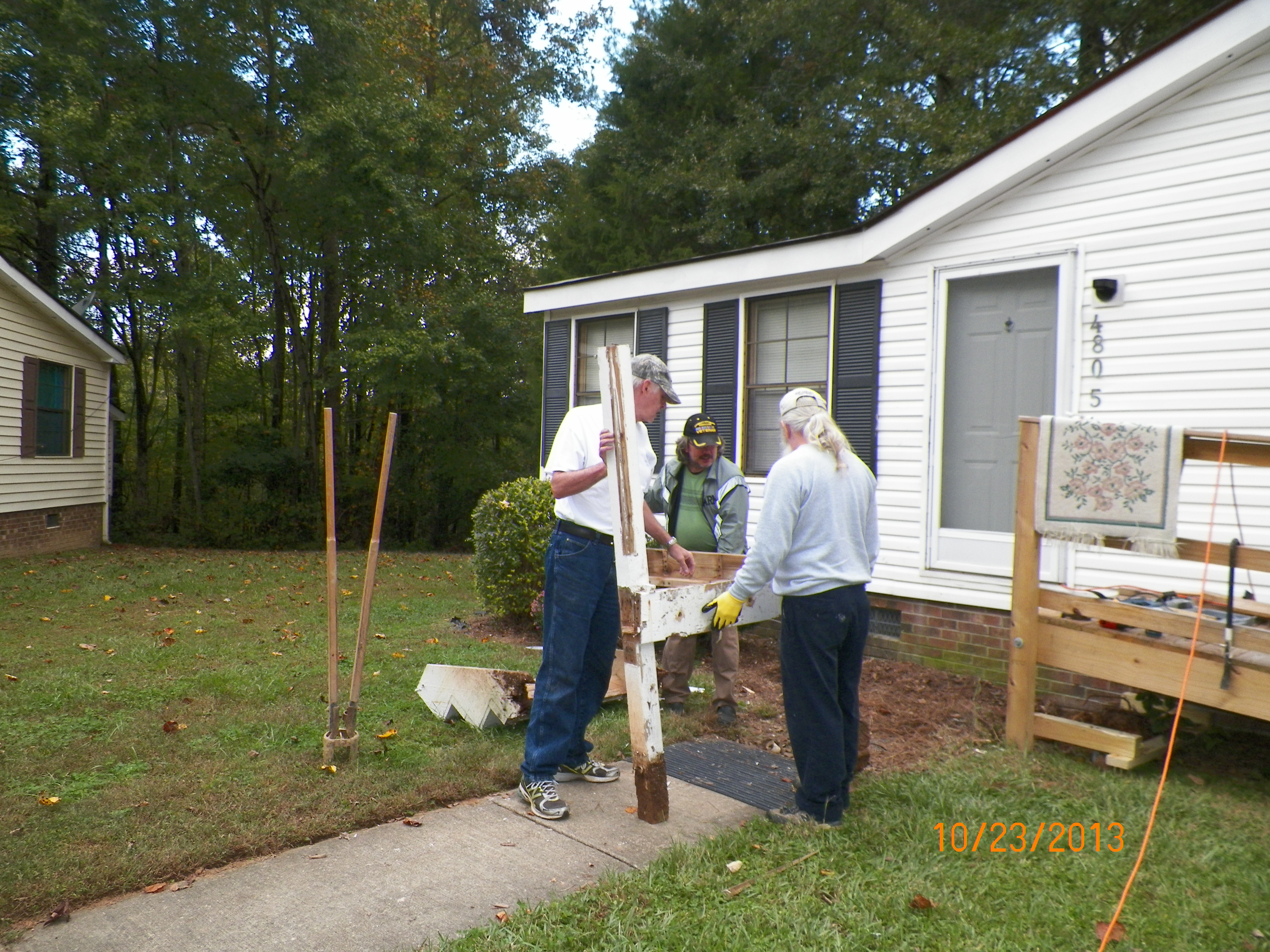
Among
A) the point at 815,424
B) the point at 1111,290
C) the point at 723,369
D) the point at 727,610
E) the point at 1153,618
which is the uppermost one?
the point at 1111,290

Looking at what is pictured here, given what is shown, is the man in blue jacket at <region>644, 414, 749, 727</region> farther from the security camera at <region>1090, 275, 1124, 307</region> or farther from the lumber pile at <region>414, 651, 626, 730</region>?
the security camera at <region>1090, 275, 1124, 307</region>

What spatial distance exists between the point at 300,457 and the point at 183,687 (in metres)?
14.5

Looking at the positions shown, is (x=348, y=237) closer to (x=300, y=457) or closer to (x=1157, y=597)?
(x=300, y=457)

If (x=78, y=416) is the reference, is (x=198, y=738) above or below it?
below

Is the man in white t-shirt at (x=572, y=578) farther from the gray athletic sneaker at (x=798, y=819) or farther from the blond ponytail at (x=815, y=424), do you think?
the gray athletic sneaker at (x=798, y=819)

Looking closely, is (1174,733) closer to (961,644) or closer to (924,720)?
(924,720)

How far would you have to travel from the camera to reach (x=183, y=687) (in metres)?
5.99

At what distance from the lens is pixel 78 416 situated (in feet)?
52.4

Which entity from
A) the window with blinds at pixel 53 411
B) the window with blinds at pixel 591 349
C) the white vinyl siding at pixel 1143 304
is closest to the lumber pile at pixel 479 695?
the white vinyl siding at pixel 1143 304

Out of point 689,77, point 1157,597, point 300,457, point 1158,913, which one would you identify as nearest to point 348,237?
point 300,457

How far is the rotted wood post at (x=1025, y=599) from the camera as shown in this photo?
4992 millimetres

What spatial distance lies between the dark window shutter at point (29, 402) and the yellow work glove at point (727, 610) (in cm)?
1381

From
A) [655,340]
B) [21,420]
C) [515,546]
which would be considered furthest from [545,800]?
[21,420]

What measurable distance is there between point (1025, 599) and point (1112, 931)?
2136 mm
